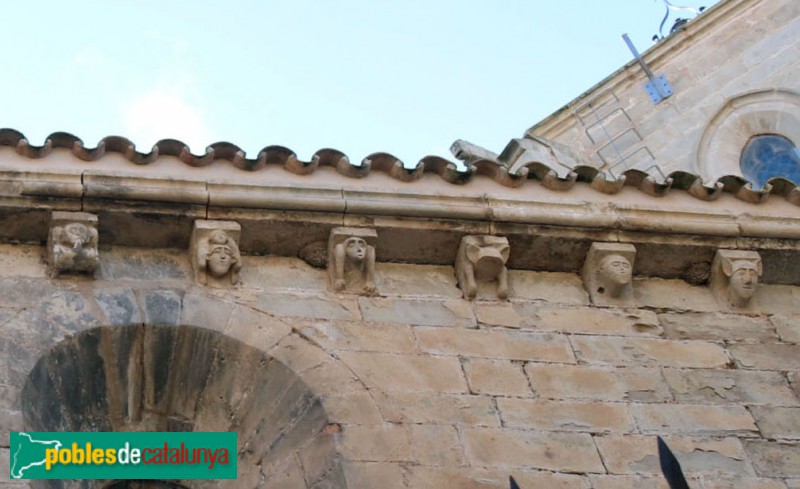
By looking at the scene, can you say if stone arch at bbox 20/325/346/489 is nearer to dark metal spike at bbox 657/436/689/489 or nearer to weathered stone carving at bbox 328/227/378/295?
weathered stone carving at bbox 328/227/378/295

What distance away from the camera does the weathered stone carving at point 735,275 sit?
7781 mm

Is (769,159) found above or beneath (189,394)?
above

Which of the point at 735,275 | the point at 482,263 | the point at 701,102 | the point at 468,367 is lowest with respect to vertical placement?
the point at 468,367

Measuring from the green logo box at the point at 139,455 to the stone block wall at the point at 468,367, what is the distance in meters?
0.12

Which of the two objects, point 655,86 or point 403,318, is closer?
point 403,318

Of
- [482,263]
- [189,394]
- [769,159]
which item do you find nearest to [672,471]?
[482,263]

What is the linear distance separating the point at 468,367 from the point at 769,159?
8.00m

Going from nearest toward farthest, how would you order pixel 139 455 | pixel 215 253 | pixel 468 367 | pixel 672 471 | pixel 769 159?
pixel 672 471
pixel 139 455
pixel 468 367
pixel 215 253
pixel 769 159

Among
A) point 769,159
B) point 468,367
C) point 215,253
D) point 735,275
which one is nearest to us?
point 468,367

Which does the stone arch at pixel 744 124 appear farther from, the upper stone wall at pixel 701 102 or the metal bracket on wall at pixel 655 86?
the metal bracket on wall at pixel 655 86

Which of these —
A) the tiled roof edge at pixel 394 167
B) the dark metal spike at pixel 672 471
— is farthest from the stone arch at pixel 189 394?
the dark metal spike at pixel 672 471

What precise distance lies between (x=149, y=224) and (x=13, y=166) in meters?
0.66

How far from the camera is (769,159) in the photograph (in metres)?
14.3

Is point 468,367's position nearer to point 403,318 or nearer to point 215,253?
point 403,318
